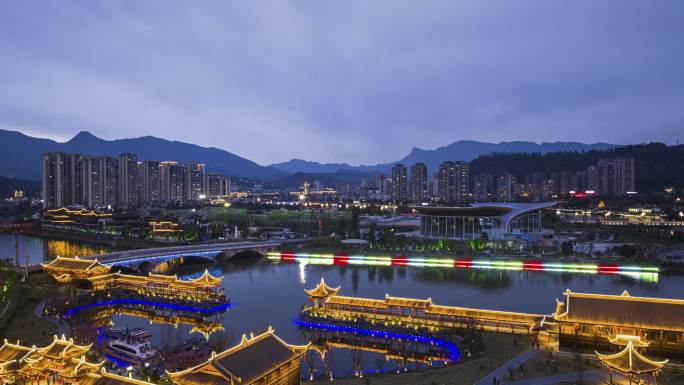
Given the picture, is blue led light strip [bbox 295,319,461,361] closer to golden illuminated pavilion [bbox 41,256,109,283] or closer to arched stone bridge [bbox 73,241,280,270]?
golden illuminated pavilion [bbox 41,256,109,283]

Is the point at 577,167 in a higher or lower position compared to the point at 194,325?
higher

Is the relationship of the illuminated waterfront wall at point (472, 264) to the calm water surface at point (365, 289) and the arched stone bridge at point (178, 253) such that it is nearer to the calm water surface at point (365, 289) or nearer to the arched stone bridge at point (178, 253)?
the calm water surface at point (365, 289)

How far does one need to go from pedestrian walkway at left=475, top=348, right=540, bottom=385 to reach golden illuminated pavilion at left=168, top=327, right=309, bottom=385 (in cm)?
527

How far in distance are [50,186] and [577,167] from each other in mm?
117872

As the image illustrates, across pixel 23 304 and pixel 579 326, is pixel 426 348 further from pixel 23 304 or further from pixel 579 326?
pixel 23 304

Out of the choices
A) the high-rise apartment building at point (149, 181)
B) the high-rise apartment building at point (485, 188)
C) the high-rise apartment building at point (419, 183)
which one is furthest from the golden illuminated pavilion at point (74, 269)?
the high-rise apartment building at point (485, 188)

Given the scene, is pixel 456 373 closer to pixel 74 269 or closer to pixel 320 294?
pixel 320 294

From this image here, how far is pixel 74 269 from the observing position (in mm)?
29359

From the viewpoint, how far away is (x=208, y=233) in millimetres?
59375

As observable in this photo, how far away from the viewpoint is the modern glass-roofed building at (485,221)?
49062 millimetres

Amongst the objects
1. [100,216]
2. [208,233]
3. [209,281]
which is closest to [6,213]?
[100,216]

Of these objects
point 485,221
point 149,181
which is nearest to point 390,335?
point 485,221

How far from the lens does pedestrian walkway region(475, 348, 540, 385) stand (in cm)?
1406

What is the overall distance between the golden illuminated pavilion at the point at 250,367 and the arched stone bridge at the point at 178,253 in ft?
79.5
